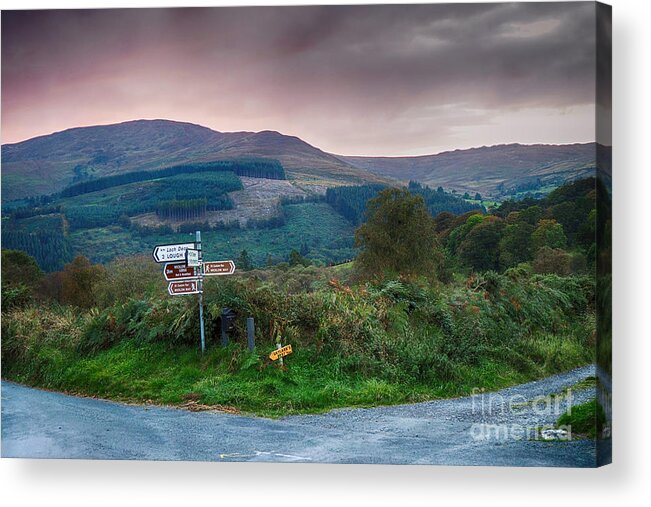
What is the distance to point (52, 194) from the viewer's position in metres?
12.8

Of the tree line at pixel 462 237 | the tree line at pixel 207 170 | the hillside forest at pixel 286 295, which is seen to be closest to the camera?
the tree line at pixel 462 237

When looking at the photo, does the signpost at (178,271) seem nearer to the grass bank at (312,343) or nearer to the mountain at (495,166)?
the grass bank at (312,343)

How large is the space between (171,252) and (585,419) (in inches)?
226

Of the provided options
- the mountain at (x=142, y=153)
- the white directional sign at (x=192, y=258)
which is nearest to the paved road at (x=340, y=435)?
the white directional sign at (x=192, y=258)

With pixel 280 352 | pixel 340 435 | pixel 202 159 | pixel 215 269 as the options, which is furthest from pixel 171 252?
pixel 340 435

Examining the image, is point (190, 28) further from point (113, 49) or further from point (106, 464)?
point (106, 464)

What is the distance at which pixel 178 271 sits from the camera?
12.2 meters

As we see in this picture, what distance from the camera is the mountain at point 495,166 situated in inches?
436

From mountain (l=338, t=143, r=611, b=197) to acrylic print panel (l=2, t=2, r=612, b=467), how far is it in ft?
0.10

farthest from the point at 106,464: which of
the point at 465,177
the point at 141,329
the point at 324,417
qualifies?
the point at 465,177

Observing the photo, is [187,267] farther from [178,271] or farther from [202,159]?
[202,159]

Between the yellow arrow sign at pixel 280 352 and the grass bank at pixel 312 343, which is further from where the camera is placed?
the yellow arrow sign at pixel 280 352

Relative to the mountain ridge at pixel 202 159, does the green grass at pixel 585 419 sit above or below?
below

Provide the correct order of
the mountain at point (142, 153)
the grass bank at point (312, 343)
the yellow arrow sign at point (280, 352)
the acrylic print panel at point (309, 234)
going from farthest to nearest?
the mountain at point (142, 153)
the yellow arrow sign at point (280, 352)
the grass bank at point (312, 343)
the acrylic print panel at point (309, 234)
